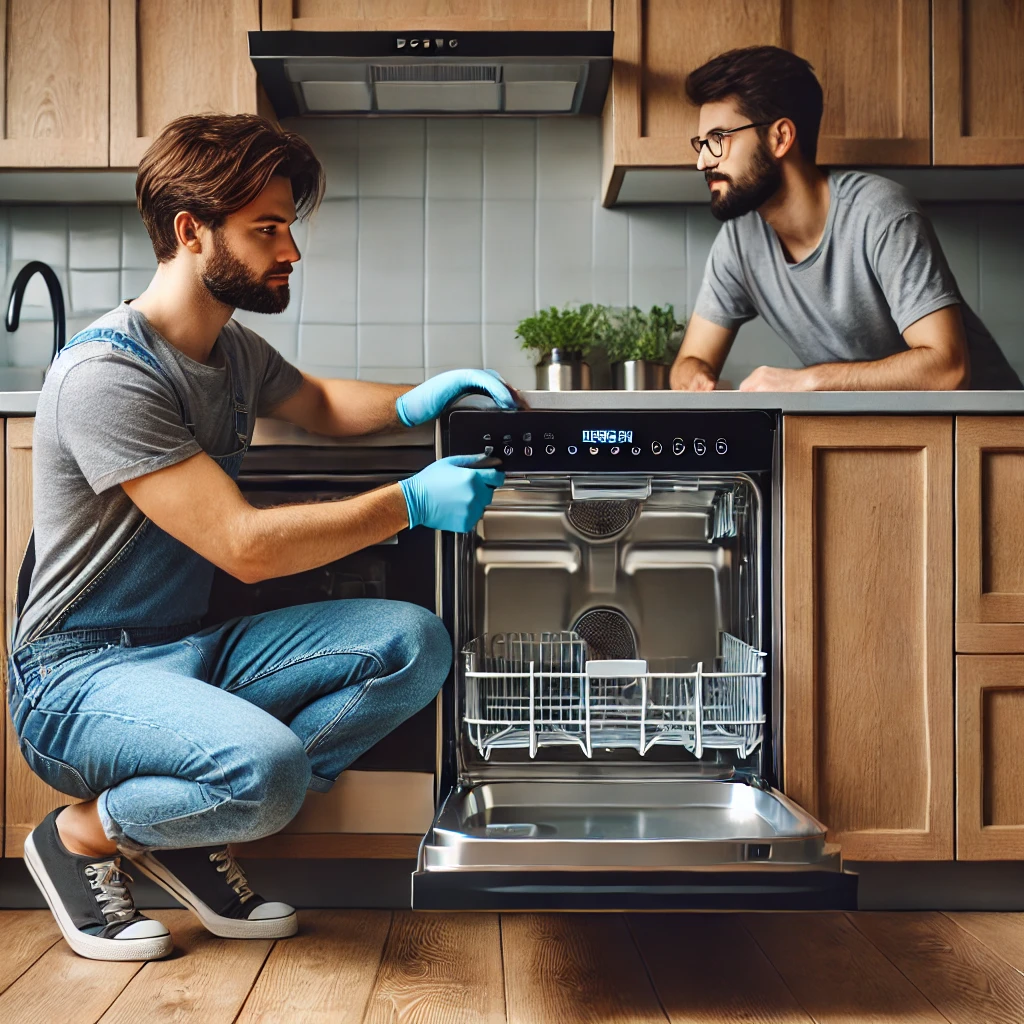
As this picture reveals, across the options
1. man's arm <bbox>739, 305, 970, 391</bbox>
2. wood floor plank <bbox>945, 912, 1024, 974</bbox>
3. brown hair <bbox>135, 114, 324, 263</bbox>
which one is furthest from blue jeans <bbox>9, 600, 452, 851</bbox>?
wood floor plank <bbox>945, 912, 1024, 974</bbox>

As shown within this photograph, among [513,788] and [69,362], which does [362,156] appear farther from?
[513,788]

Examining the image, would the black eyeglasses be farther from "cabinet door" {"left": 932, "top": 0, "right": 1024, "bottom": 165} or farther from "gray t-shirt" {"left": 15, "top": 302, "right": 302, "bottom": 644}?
"gray t-shirt" {"left": 15, "top": 302, "right": 302, "bottom": 644}

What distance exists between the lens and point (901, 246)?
196cm

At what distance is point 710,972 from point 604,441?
80cm

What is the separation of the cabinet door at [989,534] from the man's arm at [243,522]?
94 cm

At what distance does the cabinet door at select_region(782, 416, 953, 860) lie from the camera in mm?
1559

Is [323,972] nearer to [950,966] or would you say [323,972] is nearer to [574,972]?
[574,972]

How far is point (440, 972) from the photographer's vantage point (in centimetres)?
139

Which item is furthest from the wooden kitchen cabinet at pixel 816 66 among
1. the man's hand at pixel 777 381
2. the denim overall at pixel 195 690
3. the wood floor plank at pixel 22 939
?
the wood floor plank at pixel 22 939

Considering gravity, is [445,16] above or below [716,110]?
above

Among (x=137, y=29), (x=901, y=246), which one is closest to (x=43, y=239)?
(x=137, y=29)

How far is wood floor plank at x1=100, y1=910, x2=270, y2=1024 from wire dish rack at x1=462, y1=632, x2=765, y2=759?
0.47 meters

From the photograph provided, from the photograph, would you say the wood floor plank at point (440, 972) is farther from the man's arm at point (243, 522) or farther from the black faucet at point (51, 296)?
the black faucet at point (51, 296)

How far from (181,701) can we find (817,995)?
0.98 metres
